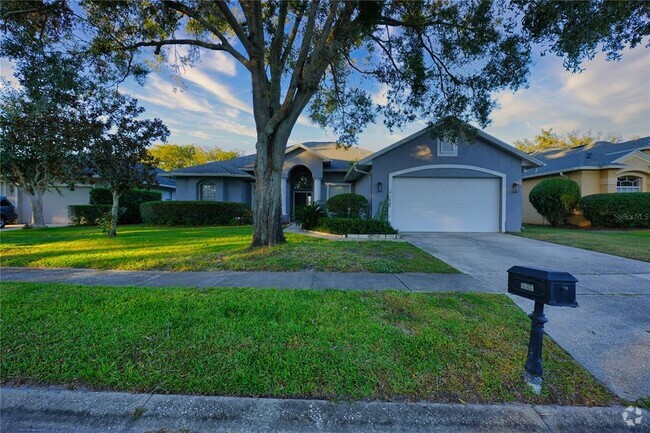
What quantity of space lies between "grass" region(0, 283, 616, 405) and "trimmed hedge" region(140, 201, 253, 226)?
12.5 meters

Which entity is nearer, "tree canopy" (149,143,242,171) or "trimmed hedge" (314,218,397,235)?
"trimmed hedge" (314,218,397,235)

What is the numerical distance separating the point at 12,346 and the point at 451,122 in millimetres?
11543

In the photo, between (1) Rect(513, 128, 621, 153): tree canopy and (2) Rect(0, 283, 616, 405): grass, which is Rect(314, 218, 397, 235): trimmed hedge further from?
(1) Rect(513, 128, 621, 153): tree canopy

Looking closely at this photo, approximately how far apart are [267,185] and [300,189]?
11462 millimetres

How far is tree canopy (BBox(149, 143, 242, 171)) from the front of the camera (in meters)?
40.5

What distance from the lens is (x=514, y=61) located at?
8.12 metres

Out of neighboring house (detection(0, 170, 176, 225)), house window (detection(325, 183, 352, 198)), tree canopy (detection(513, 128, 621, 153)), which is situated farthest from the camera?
tree canopy (detection(513, 128, 621, 153))

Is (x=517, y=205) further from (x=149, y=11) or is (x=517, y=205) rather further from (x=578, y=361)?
(x=149, y=11)

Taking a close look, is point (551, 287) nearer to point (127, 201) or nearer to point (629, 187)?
point (629, 187)

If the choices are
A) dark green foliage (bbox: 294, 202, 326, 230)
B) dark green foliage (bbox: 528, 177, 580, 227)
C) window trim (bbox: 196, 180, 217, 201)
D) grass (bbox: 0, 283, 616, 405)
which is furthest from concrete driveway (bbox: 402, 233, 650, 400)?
window trim (bbox: 196, 180, 217, 201)

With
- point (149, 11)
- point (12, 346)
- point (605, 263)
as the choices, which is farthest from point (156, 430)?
point (149, 11)

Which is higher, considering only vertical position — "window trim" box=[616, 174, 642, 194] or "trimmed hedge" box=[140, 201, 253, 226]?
"window trim" box=[616, 174, 642, 194]

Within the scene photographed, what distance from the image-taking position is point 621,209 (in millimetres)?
14172

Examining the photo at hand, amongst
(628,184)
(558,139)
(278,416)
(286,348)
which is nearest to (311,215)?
(286,348)
